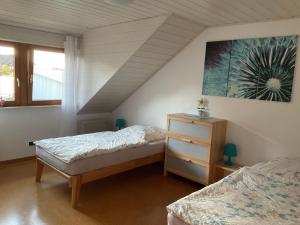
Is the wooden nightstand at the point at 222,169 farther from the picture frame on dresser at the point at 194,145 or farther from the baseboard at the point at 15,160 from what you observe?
the baseboard at the point at 15,160

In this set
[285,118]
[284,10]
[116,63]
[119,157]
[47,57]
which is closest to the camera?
[284,10]

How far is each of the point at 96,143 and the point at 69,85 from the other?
1.43 metres

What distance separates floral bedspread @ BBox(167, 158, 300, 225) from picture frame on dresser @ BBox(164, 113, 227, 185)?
716mm

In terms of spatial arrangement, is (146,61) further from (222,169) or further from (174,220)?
(174,220)

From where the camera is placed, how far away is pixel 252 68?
3.06 metres

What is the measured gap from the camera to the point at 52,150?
2.85 meters

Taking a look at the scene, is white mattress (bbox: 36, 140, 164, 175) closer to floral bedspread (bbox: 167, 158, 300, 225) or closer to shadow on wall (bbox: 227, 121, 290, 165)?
shadow on wall (bbox: 227, 121, 290, 165)

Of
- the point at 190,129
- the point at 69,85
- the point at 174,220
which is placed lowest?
the point at 174,220

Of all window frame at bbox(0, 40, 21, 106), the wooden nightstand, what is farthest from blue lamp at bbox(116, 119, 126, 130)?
the wooden nightstand

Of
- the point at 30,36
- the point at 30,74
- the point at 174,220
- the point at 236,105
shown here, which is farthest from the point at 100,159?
the point at 30,36

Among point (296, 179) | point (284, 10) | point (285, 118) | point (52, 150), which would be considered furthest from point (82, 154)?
point (284, 10)

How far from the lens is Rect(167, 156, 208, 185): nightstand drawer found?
319 centimetres

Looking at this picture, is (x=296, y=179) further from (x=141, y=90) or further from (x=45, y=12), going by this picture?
(x=45, y=12)

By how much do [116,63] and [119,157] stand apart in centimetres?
137
